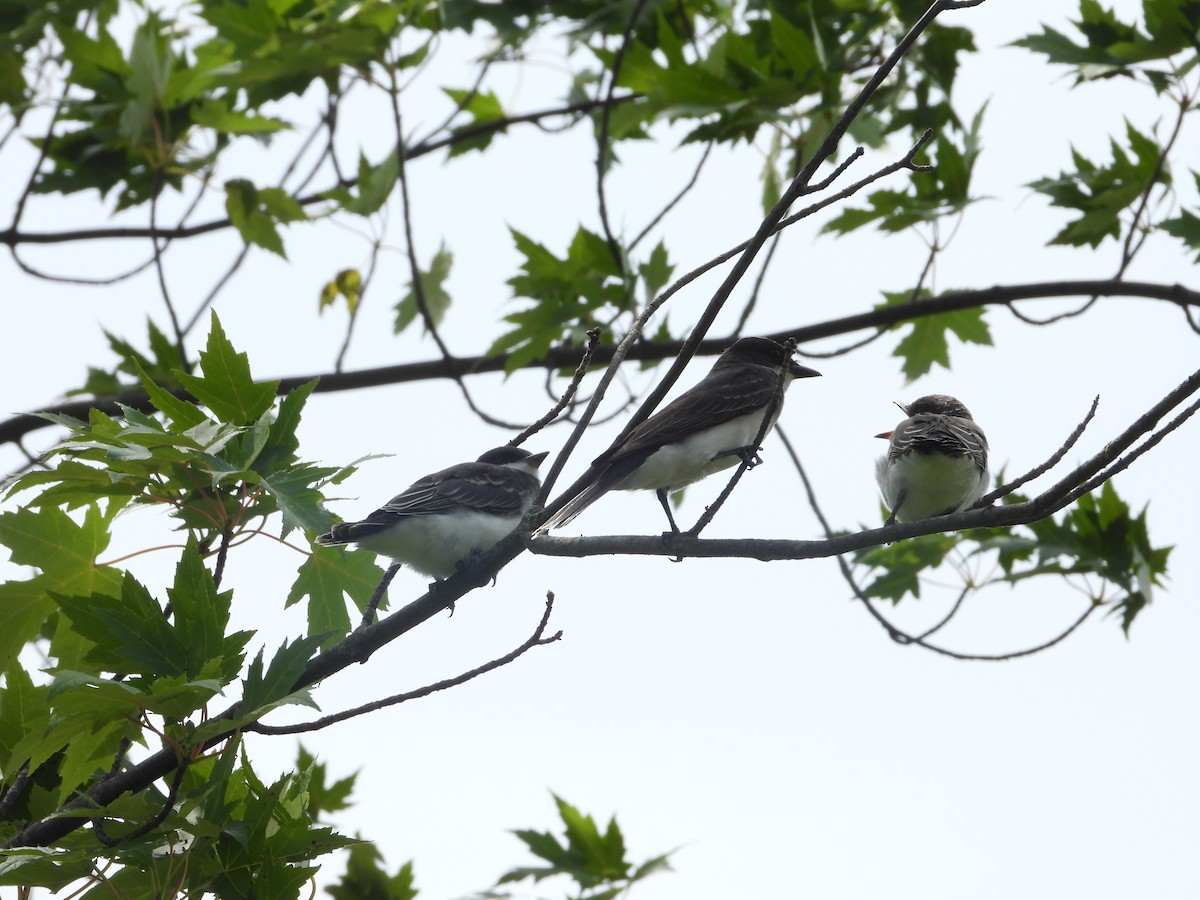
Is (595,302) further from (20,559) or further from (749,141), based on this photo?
(20,559)

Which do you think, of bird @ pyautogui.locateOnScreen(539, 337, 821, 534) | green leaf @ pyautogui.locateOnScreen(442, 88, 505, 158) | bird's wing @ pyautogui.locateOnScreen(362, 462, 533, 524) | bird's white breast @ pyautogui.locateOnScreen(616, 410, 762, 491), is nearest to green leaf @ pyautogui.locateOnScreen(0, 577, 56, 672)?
bird's wing @ pyautogui.locateOnScreen(362, 462, 533, 524)

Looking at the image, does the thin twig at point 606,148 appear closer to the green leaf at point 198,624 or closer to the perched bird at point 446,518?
the perched bird at point 446,518

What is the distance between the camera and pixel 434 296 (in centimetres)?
712

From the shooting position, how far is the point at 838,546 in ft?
10.1

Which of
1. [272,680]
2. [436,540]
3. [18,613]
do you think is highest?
[436,540]

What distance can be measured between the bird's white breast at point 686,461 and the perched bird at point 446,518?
0.60 m

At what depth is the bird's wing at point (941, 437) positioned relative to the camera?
19.5ft

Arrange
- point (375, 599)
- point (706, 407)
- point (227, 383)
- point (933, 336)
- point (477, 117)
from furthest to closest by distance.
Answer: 1. point (477, 117)
2. point (933, 336)
3. point (706, 407)
4. point (375, 599)
5. point (227, 383)

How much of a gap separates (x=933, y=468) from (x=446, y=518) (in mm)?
2242

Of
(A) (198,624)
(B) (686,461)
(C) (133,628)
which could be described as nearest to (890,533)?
(A) (198,624)

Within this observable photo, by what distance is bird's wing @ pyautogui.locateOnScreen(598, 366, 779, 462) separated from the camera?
228 inches

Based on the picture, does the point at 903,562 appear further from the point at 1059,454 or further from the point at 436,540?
the point at 1059,454

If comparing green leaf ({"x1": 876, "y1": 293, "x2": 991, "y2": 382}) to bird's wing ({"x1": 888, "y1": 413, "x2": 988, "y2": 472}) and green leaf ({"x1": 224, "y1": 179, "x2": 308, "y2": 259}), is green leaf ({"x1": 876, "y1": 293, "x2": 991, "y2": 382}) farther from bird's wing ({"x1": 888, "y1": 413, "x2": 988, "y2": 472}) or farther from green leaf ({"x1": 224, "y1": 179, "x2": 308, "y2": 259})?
green leaf ({"x1": 224, "y1": 179, "x2": 308, "y2": 259})

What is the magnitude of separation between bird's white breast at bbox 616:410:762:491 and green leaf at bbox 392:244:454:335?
1.77 meters
